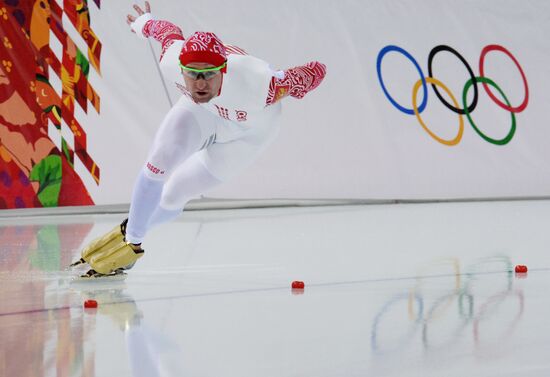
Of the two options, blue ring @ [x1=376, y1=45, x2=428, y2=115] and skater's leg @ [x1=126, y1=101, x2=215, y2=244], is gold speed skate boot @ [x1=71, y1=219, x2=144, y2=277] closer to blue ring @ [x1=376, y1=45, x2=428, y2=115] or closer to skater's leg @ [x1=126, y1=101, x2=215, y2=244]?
skater's leg @ [x1=126, y1=101, x2=215, y2=244]

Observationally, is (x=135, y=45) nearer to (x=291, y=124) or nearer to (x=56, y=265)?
(x=291, y=124)

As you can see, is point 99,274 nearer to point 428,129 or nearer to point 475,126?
point 428,129

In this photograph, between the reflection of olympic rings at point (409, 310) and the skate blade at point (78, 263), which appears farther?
the skate blade at point (78, 263)

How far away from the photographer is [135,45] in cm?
781

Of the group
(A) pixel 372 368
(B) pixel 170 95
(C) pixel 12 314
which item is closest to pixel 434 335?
(A) pixel 372 368

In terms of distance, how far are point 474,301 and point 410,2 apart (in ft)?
20.0

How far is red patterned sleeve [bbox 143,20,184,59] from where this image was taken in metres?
4.06

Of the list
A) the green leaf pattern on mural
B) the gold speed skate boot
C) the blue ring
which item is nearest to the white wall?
the blue ring

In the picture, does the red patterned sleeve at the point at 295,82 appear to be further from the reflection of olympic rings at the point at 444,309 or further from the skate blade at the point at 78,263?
the skate blade at the point at 78,263

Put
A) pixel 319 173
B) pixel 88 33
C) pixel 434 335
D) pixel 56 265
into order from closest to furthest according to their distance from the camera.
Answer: pixel 434 335 → pixel 56 265 → pixel 88 33 → pixel 319 173

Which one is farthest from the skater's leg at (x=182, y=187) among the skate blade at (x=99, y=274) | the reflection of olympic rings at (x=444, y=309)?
the reflection of olympic rings at (x=444, y=309)

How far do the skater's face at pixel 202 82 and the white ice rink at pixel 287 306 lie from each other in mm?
738

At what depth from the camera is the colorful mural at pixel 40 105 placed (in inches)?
291

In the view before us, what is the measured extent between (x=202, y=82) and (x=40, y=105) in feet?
13.5
